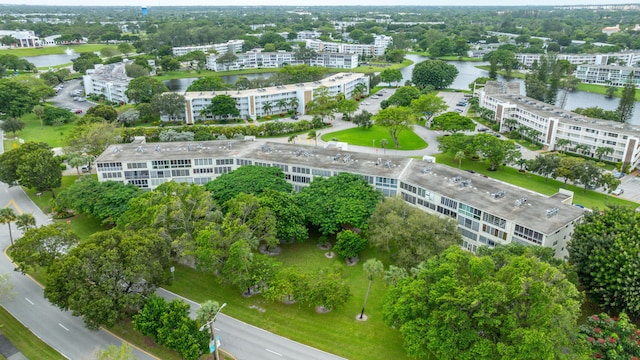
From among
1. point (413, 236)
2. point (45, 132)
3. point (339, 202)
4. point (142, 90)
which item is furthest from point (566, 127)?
point (45, 132)

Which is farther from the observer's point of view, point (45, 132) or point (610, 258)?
point (45, 132)

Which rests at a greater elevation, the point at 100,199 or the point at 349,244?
the point at 100,199

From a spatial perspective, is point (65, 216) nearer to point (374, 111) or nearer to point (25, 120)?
point (25, 120)

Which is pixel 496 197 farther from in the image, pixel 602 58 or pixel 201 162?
pixel 602 58

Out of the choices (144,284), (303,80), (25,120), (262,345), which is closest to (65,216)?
(144,284)

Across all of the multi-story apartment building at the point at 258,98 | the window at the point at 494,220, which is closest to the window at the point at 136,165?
the multi-story apartment building at the point at 258,98

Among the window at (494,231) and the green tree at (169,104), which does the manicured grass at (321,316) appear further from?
the green tree at (169,104)
